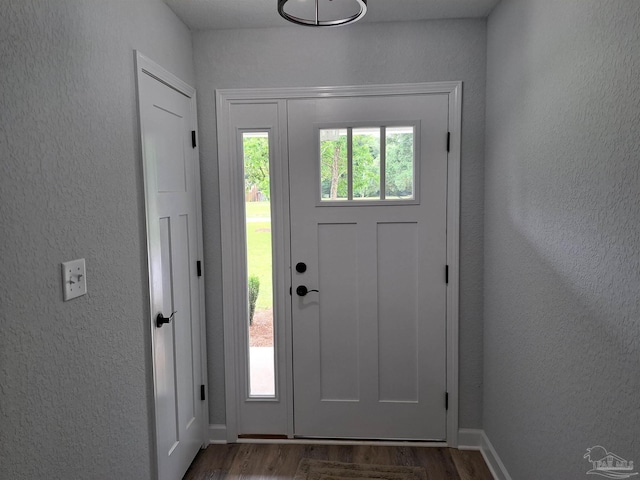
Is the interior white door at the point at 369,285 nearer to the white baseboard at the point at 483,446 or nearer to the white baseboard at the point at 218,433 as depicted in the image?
the white baseboard at the point at 483,446

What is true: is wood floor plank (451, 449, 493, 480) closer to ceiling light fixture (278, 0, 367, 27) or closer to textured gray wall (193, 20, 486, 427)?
textured gray wall (193, 20, 486, 427)

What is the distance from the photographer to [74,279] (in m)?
1.38

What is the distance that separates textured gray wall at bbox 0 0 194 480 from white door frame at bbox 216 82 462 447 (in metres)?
0.69

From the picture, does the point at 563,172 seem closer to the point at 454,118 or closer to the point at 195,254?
the point at 454,118

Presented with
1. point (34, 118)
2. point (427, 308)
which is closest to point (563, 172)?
point (427, 308)

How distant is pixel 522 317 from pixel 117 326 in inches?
68.1

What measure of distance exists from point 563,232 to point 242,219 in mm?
1695

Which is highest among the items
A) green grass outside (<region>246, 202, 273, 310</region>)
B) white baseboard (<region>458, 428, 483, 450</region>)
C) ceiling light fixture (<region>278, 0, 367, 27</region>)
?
ceiling light fixture (<region>278, 0, 367, 27</region>)

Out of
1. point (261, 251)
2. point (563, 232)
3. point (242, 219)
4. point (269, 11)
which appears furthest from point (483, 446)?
point (269, 11)

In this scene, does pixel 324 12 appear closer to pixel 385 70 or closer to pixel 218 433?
pixel 385 70

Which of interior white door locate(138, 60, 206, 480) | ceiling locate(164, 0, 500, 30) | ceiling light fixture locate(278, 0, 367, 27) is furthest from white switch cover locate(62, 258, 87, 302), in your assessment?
ceiling locate(164, 0, 500, 30)

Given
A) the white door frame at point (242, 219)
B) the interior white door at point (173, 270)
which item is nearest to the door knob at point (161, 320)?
the interior white door at point (173, 270)

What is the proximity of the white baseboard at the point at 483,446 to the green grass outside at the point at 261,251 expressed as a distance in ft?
4.59

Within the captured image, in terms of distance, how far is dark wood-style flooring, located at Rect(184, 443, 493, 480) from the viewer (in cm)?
236
